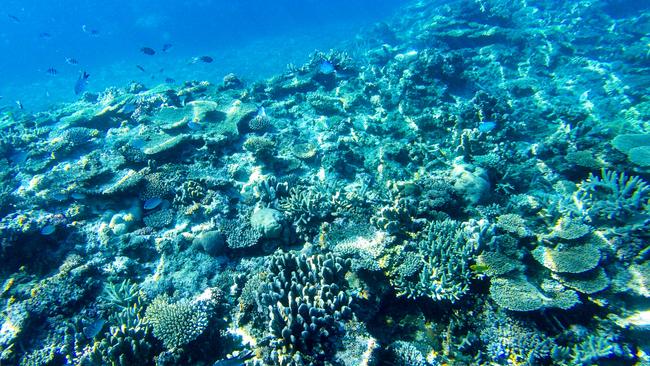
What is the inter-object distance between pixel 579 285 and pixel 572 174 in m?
4.03

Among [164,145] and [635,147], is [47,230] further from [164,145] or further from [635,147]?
[635,147]

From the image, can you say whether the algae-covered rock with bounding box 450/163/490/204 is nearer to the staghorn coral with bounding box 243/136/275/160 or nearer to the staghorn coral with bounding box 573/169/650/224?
the staghorn coral with bounding box 573/169/650/224

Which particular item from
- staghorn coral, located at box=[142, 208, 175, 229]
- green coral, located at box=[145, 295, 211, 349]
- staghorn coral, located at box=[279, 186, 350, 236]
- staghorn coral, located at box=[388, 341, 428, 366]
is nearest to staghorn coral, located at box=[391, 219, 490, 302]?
staghorn coral, located at box=[388, 341, 428, 366]

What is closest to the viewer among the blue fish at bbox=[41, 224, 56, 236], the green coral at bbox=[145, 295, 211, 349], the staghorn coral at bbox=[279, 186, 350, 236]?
the green coral at bbox=[145, 295, 211, 349]

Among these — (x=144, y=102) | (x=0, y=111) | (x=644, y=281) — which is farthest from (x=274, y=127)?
(x=0, y=111)

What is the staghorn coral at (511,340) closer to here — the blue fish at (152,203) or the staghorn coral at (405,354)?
the staghorn coral at (405,354)

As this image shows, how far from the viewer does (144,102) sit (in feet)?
39.2

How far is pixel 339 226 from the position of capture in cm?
596

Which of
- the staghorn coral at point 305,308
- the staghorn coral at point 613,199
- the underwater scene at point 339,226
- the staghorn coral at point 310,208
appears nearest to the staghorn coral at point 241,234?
the underwater scene at point 339,226

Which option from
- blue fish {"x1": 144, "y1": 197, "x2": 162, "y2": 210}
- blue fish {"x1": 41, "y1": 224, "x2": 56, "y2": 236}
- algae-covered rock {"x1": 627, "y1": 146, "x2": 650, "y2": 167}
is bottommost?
algae-covered rock {"x1": 627, "y1": 146, "x2": 650, "y2": 167}

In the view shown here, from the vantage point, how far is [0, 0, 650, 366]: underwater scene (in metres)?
4.39

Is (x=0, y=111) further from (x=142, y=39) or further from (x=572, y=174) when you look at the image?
(x=142, y=39)

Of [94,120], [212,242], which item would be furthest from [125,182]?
[94,120]

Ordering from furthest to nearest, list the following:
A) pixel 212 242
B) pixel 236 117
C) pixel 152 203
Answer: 1. pixel 236 117
2. pixel 152 203
3. pixel 212 242
